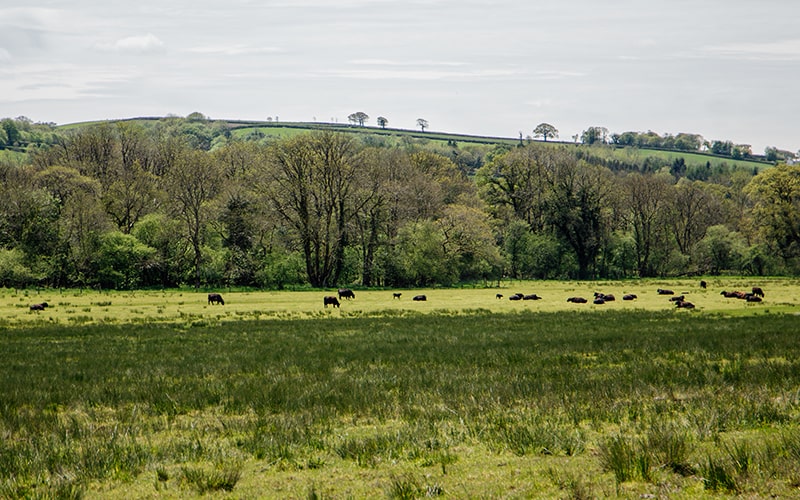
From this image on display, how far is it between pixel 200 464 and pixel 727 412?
9.40m

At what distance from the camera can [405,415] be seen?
42.9 feet

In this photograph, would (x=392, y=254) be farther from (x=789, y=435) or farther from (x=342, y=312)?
(x=789, y=435)

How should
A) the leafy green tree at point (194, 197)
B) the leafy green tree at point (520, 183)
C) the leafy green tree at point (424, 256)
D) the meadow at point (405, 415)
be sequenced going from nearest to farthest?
the meadow at point (405, 415) < the leafy green tree at point (194, 197) < the leafy green tree at point (424, 256) < the leafy green tree at point (520, 183)

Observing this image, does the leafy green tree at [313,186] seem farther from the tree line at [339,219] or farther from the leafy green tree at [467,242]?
the leafy green tree at [467,242]

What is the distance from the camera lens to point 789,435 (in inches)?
389

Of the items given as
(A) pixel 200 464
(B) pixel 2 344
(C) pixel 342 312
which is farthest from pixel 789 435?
(C) pixel 342 312

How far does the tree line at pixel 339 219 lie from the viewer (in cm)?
7581

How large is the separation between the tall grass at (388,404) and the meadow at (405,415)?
0.17 ft

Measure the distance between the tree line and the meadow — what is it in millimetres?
49417

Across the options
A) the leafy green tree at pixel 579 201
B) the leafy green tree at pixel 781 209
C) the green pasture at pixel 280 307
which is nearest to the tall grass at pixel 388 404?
the green pasture at pixel 280 307

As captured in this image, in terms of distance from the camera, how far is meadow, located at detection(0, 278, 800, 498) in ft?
28.5

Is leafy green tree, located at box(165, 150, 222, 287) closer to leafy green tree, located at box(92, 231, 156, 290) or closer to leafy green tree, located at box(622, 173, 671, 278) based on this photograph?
leafy green tree, located at box(92, 231, 156, 290)

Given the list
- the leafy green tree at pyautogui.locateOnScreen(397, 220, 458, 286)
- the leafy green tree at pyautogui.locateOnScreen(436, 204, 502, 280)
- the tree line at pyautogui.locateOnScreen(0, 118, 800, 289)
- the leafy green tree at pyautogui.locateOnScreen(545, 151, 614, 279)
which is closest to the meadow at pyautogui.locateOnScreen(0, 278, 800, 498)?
the tree line at pyautogui.locateOnScreen(0, 118, 800, 289)

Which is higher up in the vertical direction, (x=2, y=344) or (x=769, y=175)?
(x=769, y=175)
